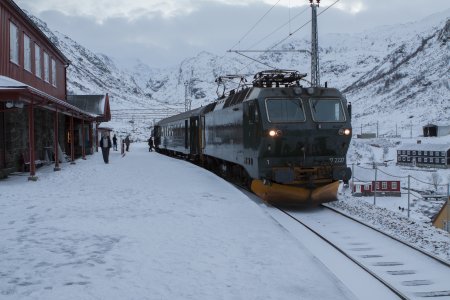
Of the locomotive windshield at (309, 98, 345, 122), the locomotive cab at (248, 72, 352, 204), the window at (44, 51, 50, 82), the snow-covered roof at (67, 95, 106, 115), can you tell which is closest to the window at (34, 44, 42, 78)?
the window at (44, 51, 50, 82)

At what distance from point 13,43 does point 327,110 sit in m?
11.4

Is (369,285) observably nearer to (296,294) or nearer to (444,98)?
(296,294)

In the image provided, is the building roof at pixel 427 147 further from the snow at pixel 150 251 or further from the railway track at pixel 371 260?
the snow at pixel 150 251

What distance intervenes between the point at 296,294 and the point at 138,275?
5.80 feet

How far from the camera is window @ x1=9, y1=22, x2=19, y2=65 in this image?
17.1m

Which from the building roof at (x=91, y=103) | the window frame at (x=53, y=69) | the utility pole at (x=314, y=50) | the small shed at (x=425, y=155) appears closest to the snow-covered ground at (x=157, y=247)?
the utility pole at (x=314, y=50)

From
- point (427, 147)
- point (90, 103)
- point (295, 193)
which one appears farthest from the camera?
point (427, 147)

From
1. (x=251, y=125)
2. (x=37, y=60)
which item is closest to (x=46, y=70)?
(x=37, y=60)

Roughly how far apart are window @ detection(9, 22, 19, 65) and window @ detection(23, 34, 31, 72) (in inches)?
37.3

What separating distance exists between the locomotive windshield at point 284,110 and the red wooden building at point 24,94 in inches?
262

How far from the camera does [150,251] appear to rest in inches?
265

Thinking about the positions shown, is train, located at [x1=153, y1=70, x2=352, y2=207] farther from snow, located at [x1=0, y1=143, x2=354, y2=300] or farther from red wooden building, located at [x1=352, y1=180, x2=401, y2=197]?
red wooden building, located at [x1=352, y1=180, x2=401, y2=197]

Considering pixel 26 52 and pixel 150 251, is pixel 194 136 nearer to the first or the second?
pixel 26 52

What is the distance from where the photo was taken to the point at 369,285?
6.39 m
